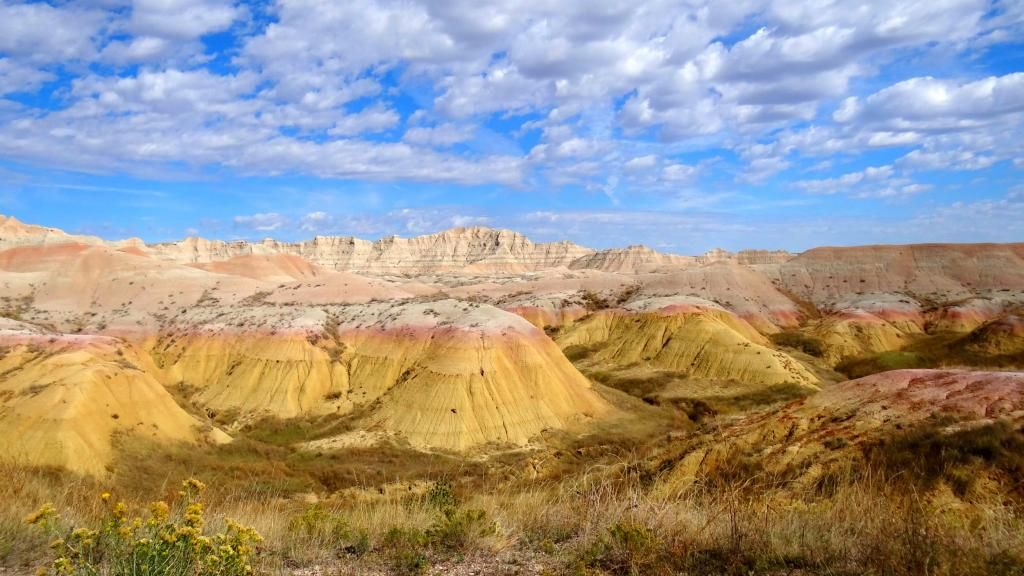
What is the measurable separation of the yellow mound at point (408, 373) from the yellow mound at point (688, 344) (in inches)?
750

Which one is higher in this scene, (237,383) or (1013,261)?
(1013,261)

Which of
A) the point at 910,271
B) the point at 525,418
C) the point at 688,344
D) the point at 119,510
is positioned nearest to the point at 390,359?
the point at 525,418

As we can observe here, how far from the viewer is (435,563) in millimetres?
6270

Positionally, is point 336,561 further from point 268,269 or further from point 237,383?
point 268,269

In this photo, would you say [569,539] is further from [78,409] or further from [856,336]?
[856,336]

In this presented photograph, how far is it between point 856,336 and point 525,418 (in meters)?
55.7

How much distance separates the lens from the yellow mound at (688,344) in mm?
56375

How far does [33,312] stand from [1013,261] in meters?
135

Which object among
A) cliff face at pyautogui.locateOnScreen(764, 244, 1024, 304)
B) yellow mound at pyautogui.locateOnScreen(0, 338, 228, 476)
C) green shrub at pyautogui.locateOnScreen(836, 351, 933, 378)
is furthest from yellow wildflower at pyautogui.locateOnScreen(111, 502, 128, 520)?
cliff face at pyautogui.locateOnScreen(764, 244, 1024, 304)

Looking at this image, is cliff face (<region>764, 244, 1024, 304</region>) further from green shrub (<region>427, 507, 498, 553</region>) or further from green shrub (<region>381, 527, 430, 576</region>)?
green shrub (<region>381, 527, 430, 576</region>)

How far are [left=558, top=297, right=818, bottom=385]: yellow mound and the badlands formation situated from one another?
0.70ft

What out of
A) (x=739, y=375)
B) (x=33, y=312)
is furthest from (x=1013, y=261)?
(x=33, y=312)

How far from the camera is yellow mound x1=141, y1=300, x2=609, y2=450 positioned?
38.8 m

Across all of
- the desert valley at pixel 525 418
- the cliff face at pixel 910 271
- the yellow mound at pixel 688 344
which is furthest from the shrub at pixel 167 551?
the cliff face at pixel 910 271
